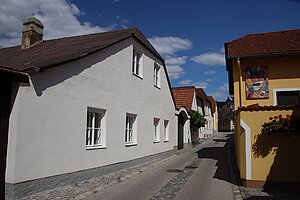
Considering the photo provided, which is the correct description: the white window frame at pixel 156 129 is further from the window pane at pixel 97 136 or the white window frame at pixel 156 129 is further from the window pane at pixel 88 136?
the window pane at pixel 88 136

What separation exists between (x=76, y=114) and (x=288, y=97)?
924cm

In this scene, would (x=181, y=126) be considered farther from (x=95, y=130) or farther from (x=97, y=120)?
(x=95, y=130)

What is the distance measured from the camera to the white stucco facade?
6.27 metres

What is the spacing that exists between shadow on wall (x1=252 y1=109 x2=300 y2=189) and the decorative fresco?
4.15m

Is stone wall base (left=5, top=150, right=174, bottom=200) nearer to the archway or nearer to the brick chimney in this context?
the brick chimney

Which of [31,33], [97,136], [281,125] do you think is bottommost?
[97,136]

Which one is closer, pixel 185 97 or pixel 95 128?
pixel 95 128

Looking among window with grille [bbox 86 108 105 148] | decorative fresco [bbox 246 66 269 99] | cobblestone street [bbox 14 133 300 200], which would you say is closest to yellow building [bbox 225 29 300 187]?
decorative fresco [bbox 246 66 269 99]

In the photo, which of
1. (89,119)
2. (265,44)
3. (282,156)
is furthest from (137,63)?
(282,156)

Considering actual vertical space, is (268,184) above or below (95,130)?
below

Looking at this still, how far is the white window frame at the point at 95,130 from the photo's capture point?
9.00m

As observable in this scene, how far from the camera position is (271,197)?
698cm

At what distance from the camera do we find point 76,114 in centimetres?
808

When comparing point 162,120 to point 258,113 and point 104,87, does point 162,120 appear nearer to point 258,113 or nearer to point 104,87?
point 104,87
